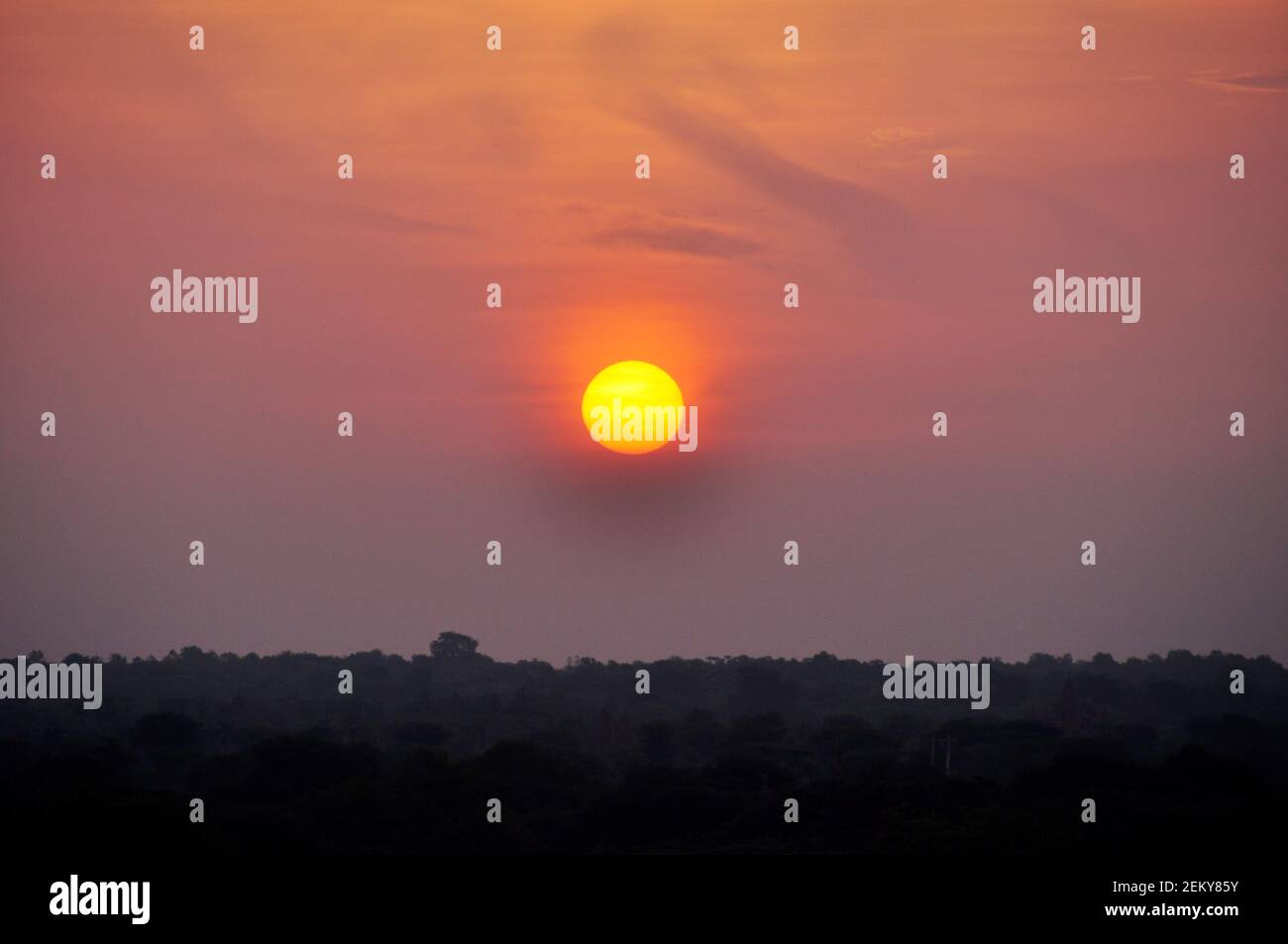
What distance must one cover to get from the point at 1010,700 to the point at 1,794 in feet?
220

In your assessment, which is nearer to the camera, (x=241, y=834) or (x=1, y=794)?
(x=241, y=834)

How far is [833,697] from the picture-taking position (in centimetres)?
11862

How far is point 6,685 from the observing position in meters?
96.9

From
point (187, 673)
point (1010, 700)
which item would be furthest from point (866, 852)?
point (187, 673)

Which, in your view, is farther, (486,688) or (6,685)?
(486,688)
